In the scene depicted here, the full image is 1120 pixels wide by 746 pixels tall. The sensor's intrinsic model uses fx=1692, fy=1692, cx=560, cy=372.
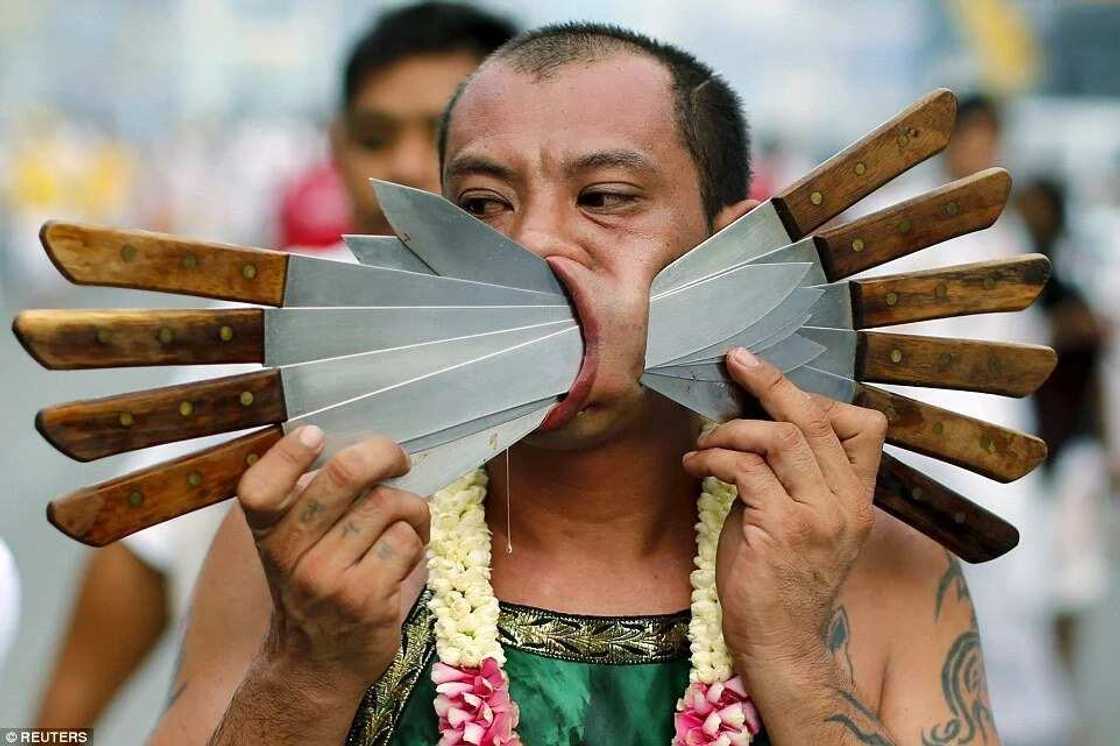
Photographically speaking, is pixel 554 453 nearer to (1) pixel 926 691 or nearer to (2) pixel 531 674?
(2) pixel 531 674

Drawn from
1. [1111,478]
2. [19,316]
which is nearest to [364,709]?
[19,316]

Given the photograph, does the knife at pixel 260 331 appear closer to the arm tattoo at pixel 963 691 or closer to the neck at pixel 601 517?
the neck at pixel 601 517

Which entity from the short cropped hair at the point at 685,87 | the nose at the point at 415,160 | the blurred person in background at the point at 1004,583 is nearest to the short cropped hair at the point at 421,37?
the nose at the point at 415,160

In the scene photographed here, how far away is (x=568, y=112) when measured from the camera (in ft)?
8.20

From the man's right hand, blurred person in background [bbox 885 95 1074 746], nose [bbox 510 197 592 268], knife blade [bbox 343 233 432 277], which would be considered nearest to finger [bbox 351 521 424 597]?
the man's right hand

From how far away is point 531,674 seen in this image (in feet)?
8.21

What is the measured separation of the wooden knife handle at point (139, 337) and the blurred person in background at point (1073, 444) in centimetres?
553

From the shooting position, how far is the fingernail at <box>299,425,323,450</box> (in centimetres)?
211

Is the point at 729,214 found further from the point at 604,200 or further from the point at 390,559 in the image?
the point at 390,559

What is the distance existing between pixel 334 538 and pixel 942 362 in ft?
3.01

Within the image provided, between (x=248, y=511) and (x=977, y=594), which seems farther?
(x=977, y=594)

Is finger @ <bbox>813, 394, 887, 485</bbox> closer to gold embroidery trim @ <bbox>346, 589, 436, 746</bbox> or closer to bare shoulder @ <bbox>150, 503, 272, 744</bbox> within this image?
gold embroidery trim @ <bbox>346, 589, 436, 746</bbox>

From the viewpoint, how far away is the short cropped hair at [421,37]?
177 inches

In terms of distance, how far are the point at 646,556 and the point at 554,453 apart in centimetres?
23
